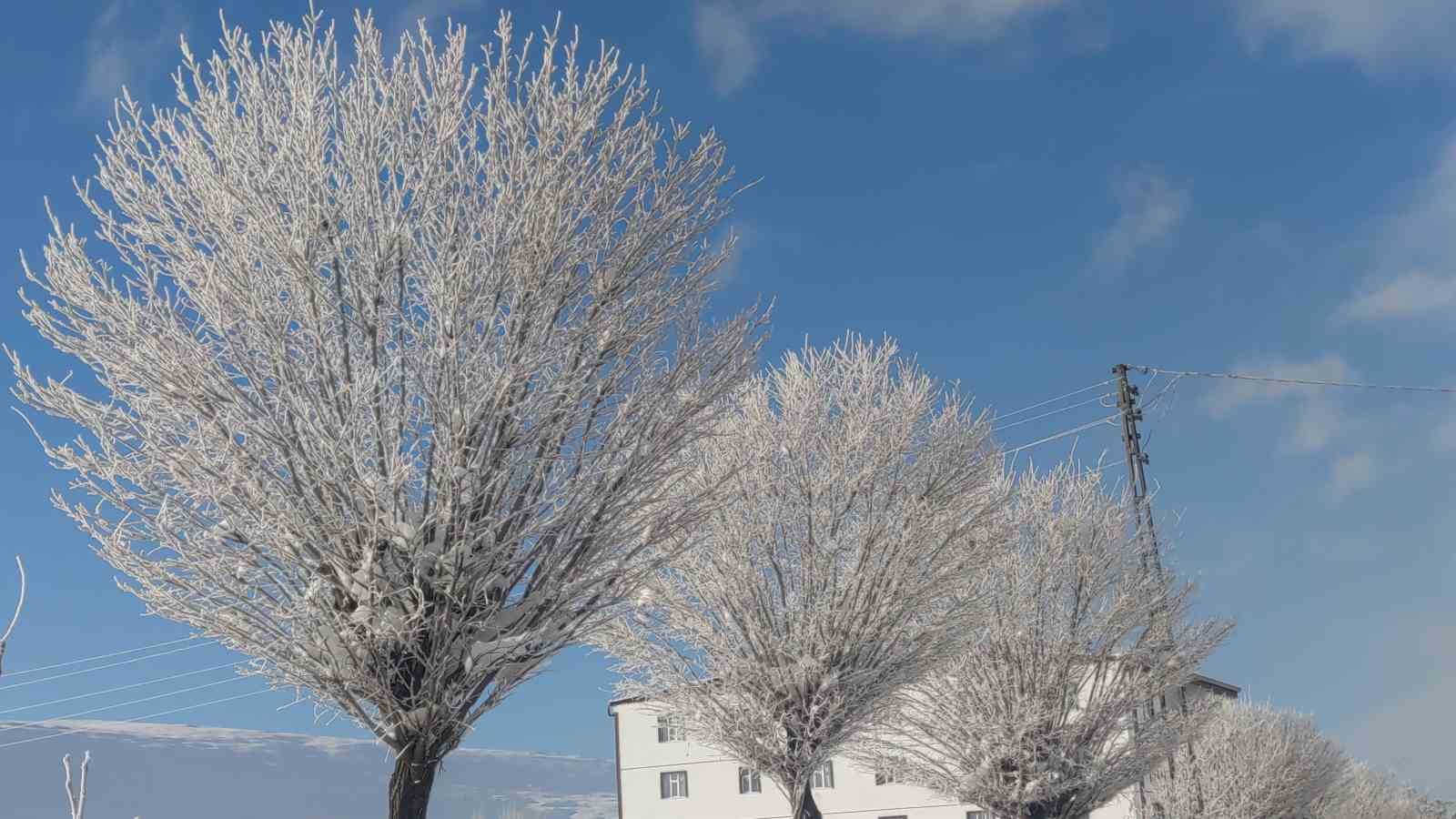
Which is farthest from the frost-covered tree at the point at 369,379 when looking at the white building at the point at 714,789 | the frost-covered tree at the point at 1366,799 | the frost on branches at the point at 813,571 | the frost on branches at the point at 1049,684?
the frost-covered tree at the point at 1366,799

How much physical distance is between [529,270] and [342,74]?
80.5 inches

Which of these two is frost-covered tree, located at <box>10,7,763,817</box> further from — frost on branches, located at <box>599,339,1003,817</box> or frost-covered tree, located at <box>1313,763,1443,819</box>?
frost-covered tree, located at <box>1313,763,1443,819</box>

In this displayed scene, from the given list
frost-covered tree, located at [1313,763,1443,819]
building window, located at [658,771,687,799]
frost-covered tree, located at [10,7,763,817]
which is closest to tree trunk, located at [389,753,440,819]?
frost-covered tree, located at [10,7,763,817]

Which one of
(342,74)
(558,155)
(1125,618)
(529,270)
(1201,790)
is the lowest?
(1201,790)

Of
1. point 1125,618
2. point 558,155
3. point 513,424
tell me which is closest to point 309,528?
point 513,424

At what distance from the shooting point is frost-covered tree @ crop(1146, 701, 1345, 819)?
30.3 metres

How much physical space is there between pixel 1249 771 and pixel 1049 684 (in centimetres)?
1609

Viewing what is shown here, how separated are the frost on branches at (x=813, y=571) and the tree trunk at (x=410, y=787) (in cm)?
728

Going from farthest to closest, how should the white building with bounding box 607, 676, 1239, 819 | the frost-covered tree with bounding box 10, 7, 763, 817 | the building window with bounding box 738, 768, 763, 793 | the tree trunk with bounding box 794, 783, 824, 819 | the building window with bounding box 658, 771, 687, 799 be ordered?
the building window with bounding box 658, 771, 687, 799 < the building window with bounding box 738, 768, 763, 793 < the white building with bounding box 607, 676, 1239, 819 < the tree trunk with bounding box 794, 783, 824, 819 < the frost-covered tree with bounding box 10, 7, 763, 817

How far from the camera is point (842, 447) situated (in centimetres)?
1694

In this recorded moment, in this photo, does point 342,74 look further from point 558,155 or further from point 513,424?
point 513,424

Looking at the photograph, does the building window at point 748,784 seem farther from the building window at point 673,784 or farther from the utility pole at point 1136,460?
the utility pole at point 1136,460

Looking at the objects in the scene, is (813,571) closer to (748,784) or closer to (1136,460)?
(1136,460)

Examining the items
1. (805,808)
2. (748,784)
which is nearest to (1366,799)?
(748,784)
